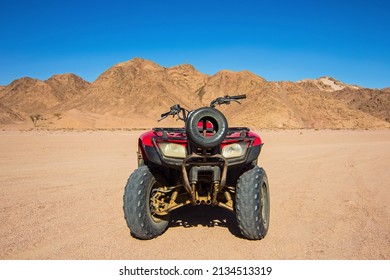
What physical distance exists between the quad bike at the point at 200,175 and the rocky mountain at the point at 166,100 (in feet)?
186

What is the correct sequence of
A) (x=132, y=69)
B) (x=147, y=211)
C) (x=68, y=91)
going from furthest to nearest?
1. (x=68, y=91)
2. (x=132, y=69)
3. (x=147, y=211)

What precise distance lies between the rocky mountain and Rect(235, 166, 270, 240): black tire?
56867mm

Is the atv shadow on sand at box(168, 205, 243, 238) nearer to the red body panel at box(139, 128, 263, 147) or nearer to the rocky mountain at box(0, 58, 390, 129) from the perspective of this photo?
the red body panel at box(139, 128, 263, 147)

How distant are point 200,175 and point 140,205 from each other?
0.84m

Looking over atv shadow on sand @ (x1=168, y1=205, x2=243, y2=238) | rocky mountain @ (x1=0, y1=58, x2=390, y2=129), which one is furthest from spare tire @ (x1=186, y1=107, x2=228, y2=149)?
rocky mountain @ (x1=0, y1=58, x2=390, y2=129)

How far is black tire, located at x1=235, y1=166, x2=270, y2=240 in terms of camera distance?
4.52m

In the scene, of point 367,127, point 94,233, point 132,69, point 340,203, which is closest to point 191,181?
point 94,233

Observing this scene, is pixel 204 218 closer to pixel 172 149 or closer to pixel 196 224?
pixel 196 224

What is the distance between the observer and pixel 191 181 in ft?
14.4

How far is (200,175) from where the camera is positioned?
14.7 feet

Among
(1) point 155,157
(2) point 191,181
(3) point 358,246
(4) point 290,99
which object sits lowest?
(3) point 358,246

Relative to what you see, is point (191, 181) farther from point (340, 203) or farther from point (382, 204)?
point (382, 204)

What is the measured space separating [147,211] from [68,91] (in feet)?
389

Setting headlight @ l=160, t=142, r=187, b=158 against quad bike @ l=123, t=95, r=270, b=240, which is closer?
quad bike @ l=123, t=95, r=270, b=240
